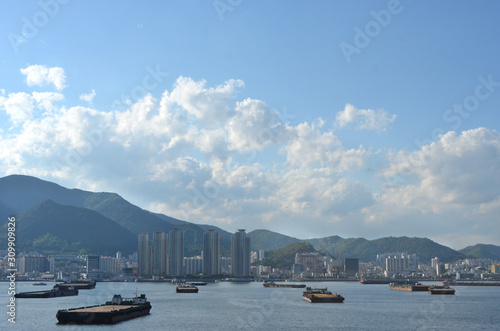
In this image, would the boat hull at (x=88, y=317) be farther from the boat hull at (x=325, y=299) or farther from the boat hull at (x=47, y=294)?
the boat hull at (x=47, y=294)

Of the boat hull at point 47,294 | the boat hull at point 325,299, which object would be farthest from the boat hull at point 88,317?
the boat hull at point 47,294

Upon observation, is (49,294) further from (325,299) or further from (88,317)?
(88,317)

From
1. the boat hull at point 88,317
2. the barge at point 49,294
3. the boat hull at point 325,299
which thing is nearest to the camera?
the boat hull at point 88,317

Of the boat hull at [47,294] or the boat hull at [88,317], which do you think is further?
the boat hull at [47,294]

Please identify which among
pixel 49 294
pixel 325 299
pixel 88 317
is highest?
pixel 88 317

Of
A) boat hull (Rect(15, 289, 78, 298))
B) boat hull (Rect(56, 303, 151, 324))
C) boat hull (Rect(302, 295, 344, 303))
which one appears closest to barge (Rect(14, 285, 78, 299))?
boat hull (Rect(15, 289, 78, 298))

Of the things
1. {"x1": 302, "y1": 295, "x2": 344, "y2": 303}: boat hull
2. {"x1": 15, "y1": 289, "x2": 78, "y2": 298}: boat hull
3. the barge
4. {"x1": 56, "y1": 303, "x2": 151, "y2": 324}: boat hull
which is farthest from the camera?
the barge

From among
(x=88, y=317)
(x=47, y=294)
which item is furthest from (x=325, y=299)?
(x=47, y=294)

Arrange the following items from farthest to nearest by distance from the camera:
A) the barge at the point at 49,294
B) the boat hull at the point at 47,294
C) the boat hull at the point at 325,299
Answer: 1. the barge at the point at 49,294
2. the boat hull at the point at 47,294
3. the boat hull at the point at 325,299

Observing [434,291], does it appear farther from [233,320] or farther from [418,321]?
[233,320]

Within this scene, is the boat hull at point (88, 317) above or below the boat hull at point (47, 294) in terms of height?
above

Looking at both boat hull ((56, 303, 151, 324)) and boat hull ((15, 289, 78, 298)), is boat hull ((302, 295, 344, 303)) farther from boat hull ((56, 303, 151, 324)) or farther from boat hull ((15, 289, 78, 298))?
boat hull ((15, 289, 78, 298))
